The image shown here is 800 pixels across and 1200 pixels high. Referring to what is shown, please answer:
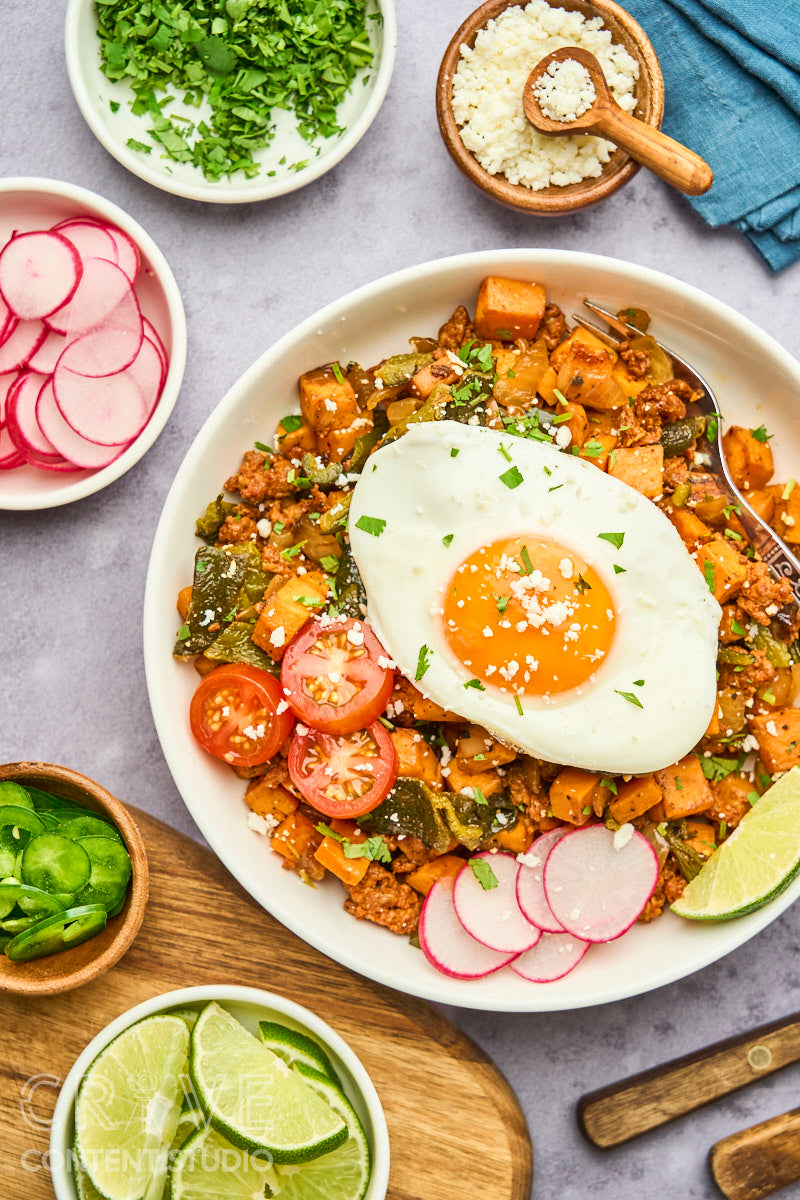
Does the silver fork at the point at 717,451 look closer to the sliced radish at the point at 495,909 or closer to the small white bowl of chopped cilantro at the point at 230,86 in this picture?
the small white bowl of chopped cilantro at the point at 230,86

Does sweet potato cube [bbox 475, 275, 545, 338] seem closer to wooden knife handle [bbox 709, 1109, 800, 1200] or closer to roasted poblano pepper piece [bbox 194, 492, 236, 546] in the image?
roasted poblano pepper piece [bbox 194, 492, 236, 546]

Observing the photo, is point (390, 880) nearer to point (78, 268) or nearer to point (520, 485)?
point (520, 485)

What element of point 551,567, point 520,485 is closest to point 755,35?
point 520,485

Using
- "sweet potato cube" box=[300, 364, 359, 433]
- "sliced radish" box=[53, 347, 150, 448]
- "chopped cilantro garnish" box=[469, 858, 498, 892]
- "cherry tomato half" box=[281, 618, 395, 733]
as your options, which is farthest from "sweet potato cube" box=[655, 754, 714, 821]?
"sliced radish" box=[53, 347, 150, 448]

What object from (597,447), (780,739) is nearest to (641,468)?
(597,447)

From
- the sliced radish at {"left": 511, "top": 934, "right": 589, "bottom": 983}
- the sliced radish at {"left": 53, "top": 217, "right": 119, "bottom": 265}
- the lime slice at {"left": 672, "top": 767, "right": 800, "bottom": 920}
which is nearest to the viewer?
the lime slice at {"left": 672, "top": 767, "right": 800, "bottom": 920}

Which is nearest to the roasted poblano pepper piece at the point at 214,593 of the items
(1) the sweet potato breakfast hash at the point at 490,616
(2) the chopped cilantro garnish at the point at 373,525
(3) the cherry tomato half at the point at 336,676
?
(1) the sweet potato breakfast hash at the point at 490,616

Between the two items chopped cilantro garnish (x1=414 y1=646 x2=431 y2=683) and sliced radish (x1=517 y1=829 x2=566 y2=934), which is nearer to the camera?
chopped cilantro garnish (x1=414 y1=646 x2=431 y2=683)
